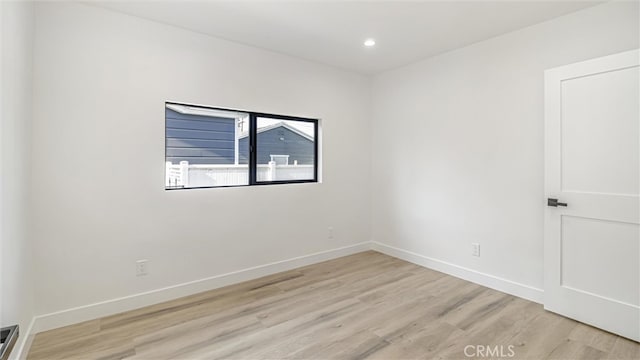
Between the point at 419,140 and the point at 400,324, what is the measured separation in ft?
7.55

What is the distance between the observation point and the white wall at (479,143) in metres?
2.78

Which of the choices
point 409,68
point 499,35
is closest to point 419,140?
point 409,68

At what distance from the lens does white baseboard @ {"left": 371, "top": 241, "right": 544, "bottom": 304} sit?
115 inches

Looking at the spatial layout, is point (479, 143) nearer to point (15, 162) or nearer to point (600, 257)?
point (600, 257)

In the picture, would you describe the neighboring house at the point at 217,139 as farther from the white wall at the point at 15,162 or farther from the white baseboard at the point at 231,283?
the white baseboard at the point at 231,283

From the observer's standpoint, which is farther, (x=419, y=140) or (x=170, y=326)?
(x=419, y=140)

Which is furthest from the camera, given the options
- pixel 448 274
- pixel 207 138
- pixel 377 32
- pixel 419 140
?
pixel 419 140

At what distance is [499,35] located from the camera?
312cm

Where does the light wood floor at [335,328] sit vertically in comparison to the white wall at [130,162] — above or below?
below

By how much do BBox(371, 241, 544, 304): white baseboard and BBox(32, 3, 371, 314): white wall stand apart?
4.79 feet

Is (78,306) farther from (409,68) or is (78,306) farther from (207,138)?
(409,68)

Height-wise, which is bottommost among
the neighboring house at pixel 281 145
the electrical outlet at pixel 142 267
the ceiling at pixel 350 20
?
the electrical outlet at pixel 142 267

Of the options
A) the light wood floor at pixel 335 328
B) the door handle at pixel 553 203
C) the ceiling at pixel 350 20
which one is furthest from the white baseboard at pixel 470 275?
the ceiling at pixel 350 20

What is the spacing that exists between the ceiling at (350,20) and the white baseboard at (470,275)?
2.47m
